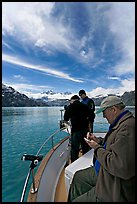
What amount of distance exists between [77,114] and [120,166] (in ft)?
4.67

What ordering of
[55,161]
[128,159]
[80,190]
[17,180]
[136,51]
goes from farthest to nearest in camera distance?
[17,180], [55,161], [80,190], [136,51], [128,159]

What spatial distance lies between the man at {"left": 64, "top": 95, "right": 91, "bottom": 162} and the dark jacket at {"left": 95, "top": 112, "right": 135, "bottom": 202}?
128cm

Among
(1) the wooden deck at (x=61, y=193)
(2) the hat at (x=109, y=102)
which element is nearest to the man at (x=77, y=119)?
(1) the wooden deck at (x=61, y=193)

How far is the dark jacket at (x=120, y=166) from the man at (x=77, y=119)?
128 centimetres

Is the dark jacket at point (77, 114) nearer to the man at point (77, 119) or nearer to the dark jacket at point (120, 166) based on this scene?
the man at point (77, 119)

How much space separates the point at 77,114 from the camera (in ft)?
7.12

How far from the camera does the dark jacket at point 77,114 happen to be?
2.15m

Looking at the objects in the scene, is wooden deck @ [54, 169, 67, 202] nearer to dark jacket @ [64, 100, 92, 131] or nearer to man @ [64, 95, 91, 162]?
man @ [64, 95, 91, 162]

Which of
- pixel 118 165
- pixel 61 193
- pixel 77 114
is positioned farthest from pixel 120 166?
pixel 77 114

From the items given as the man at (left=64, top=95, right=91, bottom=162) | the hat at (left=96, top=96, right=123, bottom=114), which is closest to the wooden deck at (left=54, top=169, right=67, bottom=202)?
the man at (left=64, top=95, right=91, bottom=162)

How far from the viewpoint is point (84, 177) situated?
50.6 inches

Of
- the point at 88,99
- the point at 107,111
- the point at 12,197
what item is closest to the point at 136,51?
the point at 107,111

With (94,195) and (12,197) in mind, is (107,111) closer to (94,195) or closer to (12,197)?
(94,195)

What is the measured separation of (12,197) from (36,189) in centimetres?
212
